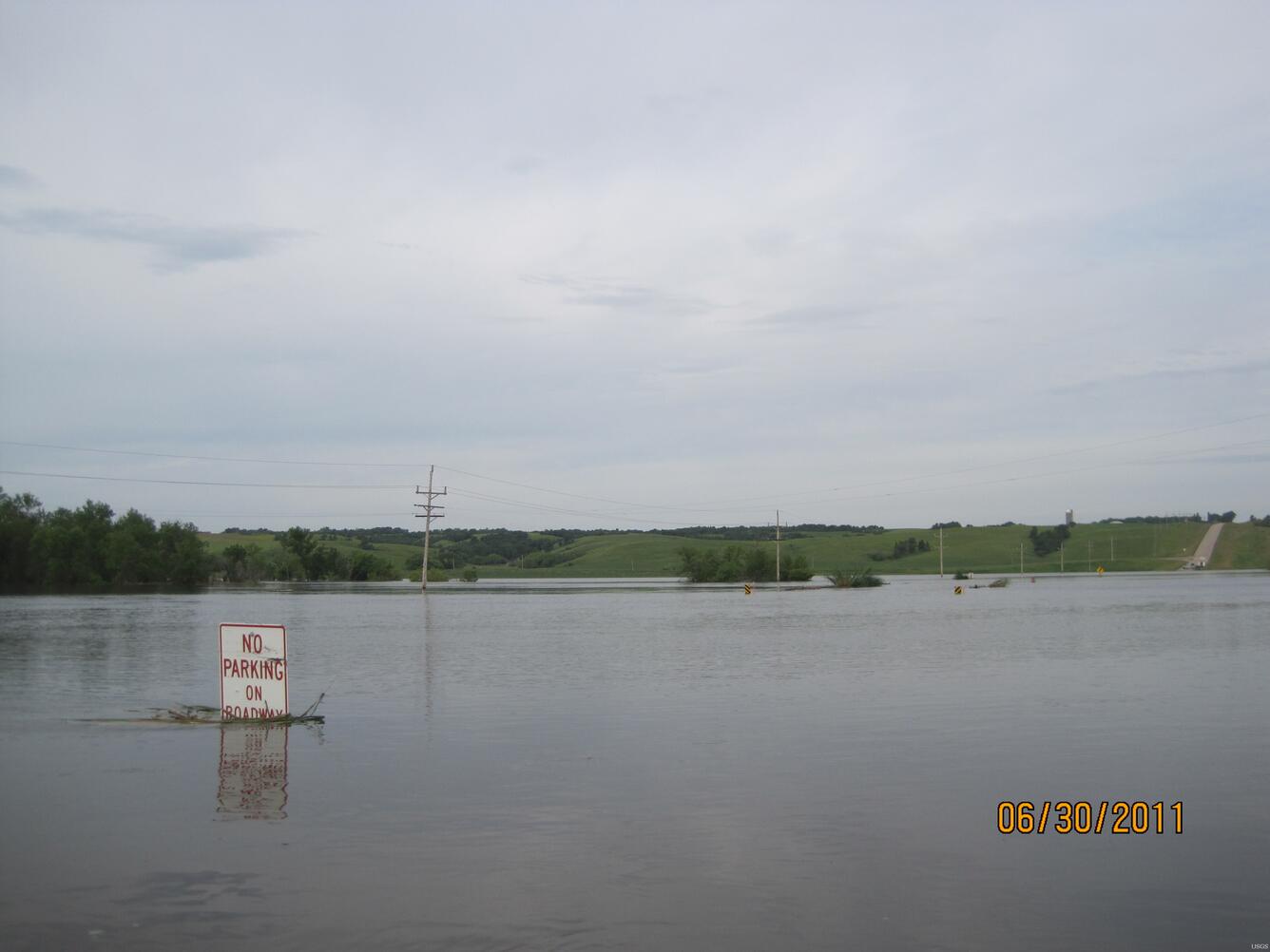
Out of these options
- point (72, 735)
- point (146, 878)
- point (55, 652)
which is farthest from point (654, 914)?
point (55, 652)

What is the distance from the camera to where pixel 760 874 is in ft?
27.9

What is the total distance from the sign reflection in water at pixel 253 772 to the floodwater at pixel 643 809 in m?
0.06

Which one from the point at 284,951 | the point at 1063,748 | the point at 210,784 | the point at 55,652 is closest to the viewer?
the point at 284,951

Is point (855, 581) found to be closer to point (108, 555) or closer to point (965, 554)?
point (108, 555)

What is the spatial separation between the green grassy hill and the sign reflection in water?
142838 mm

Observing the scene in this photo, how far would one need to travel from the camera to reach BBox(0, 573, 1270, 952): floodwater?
7.41m

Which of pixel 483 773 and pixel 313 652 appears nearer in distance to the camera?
pixel 483 773

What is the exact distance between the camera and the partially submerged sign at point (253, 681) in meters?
16.7

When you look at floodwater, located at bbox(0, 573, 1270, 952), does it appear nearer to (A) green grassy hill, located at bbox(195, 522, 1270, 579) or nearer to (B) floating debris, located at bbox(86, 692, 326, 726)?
(B) floating debris, located at bbox(86, 692, 326, 726)

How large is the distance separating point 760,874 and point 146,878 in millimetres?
4720

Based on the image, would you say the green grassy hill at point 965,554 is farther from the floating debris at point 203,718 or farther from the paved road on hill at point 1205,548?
the floating debris at point 203,718

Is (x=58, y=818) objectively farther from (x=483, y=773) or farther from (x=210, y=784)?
(x=483, y=773)
